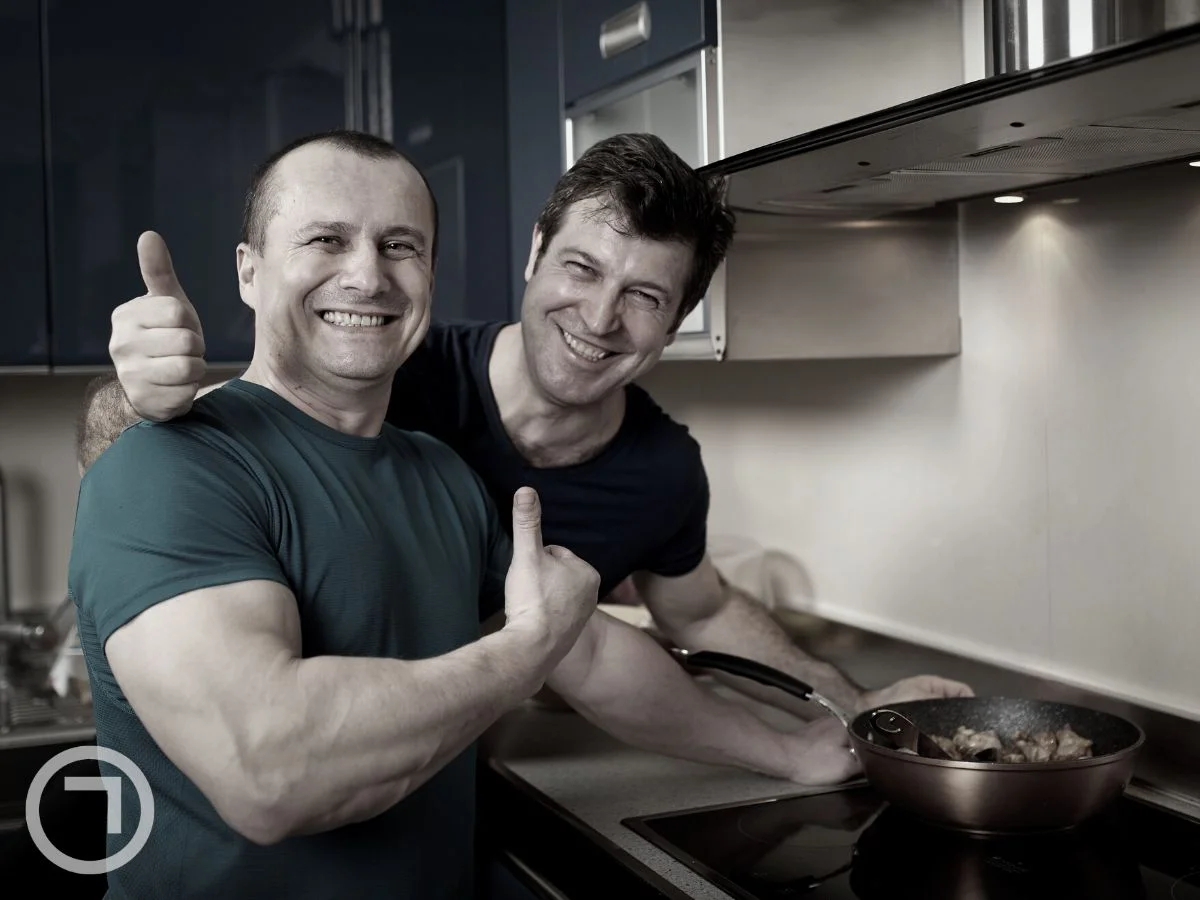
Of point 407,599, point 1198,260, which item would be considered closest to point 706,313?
point 1198,260

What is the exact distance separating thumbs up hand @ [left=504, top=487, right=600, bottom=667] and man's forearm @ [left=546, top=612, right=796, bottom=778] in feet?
1.55

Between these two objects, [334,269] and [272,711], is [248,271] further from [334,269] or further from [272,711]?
[272,711]

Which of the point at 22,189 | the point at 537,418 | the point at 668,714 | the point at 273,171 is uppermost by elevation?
the point at 22,189

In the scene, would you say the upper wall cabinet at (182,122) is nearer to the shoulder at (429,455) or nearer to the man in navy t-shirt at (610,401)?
the man in navy t-shirt at (610,401)

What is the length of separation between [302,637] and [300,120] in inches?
53.2

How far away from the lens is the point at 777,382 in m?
2.39

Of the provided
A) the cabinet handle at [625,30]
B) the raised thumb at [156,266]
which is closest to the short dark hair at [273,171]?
the raised thumb at [156,266]

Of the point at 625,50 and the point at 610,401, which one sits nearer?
the point at 610,401

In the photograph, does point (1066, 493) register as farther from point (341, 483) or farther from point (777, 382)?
point (341, 483)

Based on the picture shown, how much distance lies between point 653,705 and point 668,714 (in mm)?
23

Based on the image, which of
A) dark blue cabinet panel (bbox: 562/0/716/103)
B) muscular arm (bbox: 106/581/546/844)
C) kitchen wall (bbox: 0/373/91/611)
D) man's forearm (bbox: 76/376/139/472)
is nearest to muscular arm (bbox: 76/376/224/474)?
man's forearm (bbox: 76/376/139/472)

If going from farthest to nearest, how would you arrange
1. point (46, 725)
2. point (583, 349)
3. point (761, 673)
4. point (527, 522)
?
point (46, 725) < point (761, 673) < point (583, 349) < point (527, 522)

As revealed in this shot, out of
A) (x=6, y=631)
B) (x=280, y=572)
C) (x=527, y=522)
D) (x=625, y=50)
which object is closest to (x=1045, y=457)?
(x=625, y=50)

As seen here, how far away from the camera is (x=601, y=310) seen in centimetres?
149
